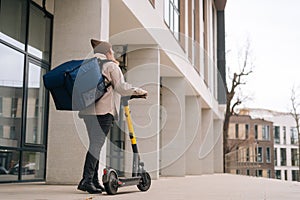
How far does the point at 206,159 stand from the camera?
2381 centimetres

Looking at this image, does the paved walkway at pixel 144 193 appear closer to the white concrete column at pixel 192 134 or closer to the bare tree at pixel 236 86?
the white concrete column at pixel 192 134

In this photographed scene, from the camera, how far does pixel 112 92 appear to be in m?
5.46

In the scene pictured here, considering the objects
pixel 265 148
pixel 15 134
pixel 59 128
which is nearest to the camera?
pixel 59 128

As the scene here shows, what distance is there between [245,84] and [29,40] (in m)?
29.8

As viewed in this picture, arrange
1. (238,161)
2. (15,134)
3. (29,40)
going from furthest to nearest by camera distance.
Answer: (238,161)
(29,40)
(15,134)

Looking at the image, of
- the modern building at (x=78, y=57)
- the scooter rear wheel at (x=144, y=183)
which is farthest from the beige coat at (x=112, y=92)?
the modern building at (x=78, y=57)

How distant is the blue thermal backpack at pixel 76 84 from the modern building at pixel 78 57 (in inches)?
74.4

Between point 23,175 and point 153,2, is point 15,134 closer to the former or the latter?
point 23,175

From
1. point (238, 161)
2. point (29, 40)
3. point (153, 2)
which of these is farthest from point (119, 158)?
point (238, 161)

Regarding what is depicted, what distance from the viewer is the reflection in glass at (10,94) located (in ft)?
25.6

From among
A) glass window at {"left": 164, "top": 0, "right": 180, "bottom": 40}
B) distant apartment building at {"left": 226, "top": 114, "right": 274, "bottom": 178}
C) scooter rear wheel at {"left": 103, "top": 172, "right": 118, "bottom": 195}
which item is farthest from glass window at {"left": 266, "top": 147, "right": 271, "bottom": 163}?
scooter rear wheel at {"left": 103, "top": 172, "right": 118, "bottom": 195}

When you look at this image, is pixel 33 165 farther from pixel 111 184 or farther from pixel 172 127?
pixel 172 127

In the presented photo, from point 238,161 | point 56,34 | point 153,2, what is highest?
point 153,2

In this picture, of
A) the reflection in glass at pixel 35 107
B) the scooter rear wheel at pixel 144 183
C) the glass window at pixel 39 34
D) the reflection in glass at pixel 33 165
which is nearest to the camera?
the scooter rear wheel at pixel 144 183
